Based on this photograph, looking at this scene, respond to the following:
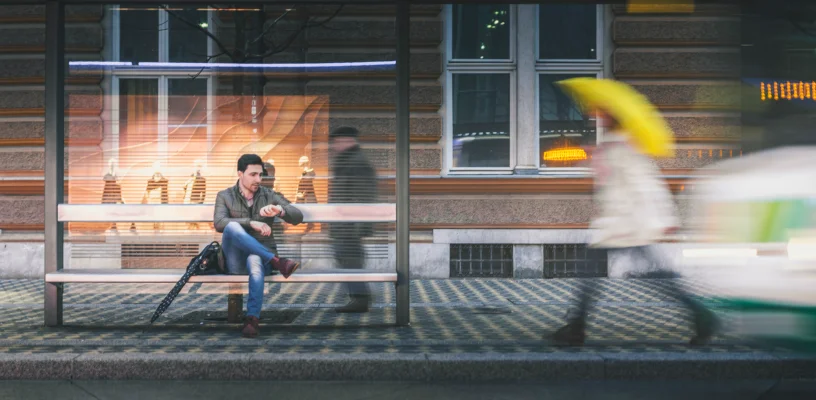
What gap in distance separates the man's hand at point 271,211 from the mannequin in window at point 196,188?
34.3 inches

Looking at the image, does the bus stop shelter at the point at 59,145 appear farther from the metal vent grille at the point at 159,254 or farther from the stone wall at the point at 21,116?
the stone wall at the point at 21,116

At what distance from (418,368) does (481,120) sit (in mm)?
6227

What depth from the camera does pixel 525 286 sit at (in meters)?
10.1

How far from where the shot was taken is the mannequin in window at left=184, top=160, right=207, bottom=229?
298 inches

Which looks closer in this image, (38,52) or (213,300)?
(213,300)

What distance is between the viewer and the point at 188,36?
855cm

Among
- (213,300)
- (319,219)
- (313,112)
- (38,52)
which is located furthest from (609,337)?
(38,52)

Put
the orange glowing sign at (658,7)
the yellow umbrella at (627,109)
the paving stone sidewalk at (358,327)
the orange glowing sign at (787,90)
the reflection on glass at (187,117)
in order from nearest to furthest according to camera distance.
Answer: the orange glowing sign at (787,90)
the paving stone sidewalk at (358,327)
the yellow umbrella at (627,109)
the reflection on glass at (187,117)
the orange glowing sign at (658,7)

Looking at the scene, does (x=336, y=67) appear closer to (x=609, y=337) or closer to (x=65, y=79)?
(x=65, y=79)

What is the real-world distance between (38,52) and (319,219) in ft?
19.9

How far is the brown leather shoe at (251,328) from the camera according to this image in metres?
6.57

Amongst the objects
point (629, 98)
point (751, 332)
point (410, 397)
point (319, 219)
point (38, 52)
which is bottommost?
point (410, 397)

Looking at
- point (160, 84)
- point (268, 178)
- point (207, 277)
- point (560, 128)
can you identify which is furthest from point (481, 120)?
point (207, 277)

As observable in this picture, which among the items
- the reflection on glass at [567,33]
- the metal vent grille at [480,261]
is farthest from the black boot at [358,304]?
the reflection on glass at [567,33]
